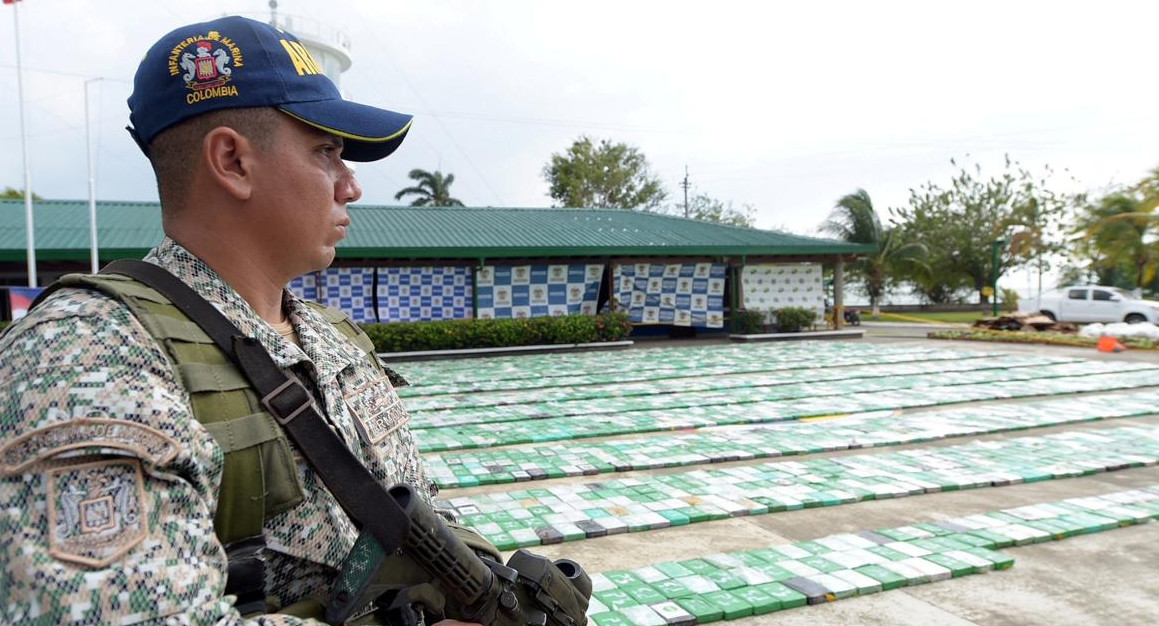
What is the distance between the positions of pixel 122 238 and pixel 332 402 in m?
18.5

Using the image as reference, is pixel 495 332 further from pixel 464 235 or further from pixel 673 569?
pixel 673 569

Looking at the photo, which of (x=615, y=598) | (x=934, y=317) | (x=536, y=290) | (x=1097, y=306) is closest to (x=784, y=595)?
(x=615, y=598)

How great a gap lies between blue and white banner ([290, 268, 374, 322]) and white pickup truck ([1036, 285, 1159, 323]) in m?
22.7

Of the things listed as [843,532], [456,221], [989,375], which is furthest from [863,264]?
[843,532]

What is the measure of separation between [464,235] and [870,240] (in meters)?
23.3

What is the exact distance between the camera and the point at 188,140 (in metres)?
1.36

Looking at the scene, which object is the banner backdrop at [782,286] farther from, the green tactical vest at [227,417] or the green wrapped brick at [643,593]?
the green tactical vest at [227,417]

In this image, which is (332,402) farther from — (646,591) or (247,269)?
(646,591)

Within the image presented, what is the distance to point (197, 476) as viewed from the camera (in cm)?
106

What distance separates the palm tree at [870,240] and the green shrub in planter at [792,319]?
16.0 meters

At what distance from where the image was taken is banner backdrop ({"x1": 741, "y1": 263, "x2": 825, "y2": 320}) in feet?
68.7

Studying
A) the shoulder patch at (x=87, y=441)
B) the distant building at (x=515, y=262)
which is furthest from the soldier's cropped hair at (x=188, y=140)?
the distant building at (x=515, y=262)

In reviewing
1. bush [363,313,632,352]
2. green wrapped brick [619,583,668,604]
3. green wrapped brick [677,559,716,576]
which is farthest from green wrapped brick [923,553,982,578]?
bush [363,313,632,352]

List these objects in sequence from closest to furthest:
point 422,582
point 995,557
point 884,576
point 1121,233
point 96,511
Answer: point 96,511 → point 422,582 → point 884,576 → point 995,557 → point 1121,233
